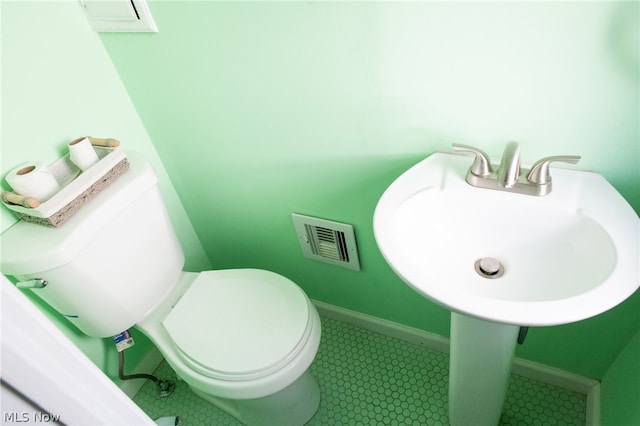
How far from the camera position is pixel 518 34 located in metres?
0.67

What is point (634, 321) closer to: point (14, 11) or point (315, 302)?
A: point (315, 302)

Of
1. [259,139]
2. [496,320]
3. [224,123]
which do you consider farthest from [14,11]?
[496,320]

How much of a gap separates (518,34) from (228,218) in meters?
1.07

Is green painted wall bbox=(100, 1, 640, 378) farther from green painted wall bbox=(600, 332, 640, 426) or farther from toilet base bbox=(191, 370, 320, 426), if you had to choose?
toilet base bbox=(191, 370, 320, 426)

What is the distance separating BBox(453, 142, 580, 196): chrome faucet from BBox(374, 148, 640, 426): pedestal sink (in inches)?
0.6

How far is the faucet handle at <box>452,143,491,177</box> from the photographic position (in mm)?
750

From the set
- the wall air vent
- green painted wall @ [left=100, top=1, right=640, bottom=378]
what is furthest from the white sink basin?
the wall air vent

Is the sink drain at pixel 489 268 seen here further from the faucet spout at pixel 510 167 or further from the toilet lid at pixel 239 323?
the toilet lid at pixel 239 323

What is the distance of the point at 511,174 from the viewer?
728 millimetres

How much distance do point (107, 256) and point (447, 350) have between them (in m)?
1.15

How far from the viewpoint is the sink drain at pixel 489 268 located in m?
0.76

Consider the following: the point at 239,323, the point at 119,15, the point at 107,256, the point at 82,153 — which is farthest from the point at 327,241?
the point at 119,15

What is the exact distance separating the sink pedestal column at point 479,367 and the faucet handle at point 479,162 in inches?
11.7

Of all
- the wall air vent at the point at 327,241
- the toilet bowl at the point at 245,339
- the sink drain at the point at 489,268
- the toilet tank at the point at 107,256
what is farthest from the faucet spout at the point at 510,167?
the toilet tank at the point at 107,256
